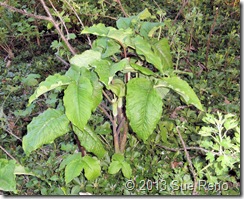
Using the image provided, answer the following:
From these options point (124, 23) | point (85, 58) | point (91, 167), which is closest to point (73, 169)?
point (91, 167)

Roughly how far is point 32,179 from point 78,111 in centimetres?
72

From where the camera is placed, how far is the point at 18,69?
3350 mm

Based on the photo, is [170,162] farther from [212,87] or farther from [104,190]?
[212,87]

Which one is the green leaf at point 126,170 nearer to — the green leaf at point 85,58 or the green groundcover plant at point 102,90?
the green groundcover plant at point 102,90

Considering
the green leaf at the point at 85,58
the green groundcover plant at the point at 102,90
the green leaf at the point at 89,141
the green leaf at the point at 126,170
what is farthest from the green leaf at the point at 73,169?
the green leaf at the point at 85,58

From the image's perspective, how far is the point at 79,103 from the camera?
153cm

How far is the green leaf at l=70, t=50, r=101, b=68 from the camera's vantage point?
1.69 meters

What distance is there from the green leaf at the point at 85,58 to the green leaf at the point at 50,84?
0.11 meters

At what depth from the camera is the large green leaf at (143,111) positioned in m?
1.52

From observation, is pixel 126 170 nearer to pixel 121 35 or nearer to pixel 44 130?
pixel 44 130

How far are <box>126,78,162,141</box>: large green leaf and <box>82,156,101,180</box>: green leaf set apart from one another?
0.42 metres

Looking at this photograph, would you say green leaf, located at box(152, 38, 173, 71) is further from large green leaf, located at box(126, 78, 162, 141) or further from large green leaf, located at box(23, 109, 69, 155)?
large green leaf, located at box(23, 109, 69, 155)

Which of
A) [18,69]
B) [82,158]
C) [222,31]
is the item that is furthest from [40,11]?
[82,158]

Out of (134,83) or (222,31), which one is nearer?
(134,83)
